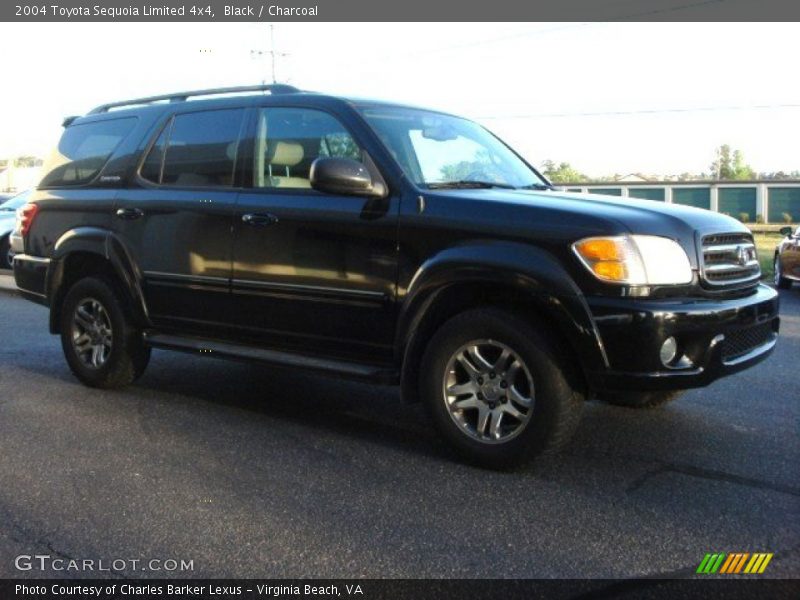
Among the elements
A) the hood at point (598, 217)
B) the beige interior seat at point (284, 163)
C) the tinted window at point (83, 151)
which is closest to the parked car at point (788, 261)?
the hood at point (598, 217)

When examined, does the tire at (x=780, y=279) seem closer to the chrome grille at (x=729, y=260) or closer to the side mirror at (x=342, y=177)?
the chrome grille at (x=729, y=260)

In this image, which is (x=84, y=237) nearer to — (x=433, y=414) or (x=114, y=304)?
(x=114, y=304)

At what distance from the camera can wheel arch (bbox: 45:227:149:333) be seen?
6.18m

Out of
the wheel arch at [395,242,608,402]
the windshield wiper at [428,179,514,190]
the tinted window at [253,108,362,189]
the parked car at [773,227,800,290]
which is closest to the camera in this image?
the wheel arch at [395,242,608,402]

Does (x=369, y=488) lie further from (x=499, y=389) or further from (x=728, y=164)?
(x=728, y=164)

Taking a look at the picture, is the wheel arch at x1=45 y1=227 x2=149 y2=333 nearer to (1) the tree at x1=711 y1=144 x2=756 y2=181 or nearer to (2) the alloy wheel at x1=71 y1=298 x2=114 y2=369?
(2) the alloy wheel at x1=71 y1=298 x2=114 y2=369

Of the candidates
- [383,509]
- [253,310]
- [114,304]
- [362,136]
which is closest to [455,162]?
[362,136]

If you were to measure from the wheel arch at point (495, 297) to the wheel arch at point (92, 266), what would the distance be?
2.25m

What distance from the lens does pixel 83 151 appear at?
6.82 meters

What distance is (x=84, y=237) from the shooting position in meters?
6.43

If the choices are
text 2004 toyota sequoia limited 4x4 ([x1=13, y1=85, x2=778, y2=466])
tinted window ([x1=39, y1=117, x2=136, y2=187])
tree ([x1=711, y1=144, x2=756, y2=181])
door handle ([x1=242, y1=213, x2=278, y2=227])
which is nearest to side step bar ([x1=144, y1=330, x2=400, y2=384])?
text 2004 toyota sequoia limited 4x4 ([x1=13, y1=85, x2=778, y2=466])

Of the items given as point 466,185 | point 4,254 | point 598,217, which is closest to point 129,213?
point 466,185

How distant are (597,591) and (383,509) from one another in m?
1.17

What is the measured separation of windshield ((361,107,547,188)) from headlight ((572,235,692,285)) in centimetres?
115
